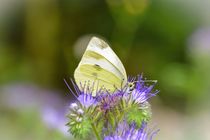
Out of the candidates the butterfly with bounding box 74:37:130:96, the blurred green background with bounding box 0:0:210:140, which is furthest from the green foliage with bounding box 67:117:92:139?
the blurred green background with bounding box 0:0:210:140

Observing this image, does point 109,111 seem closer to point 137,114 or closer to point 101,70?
point 137,114

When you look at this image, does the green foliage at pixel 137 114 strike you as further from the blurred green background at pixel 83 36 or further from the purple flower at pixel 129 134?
the blurred green background at pixel 83 36

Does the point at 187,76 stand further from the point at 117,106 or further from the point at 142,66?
the point at 117,106

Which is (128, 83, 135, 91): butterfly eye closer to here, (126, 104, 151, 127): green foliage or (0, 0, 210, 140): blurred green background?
(126, 104, 151, 127): green foliage

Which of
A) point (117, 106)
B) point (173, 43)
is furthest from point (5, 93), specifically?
point (117, 106)

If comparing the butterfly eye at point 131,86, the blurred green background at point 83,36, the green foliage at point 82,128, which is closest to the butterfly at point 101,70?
the butterfly eye at point 131,86

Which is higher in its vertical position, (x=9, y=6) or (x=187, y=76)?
(x=9, y=6)
